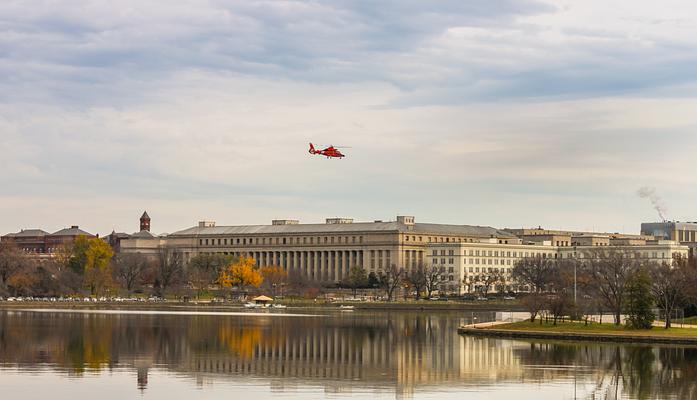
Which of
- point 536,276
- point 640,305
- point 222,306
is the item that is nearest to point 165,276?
point 222,306

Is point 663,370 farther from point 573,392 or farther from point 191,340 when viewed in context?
point 191,340

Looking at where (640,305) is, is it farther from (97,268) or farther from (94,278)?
(97,268)

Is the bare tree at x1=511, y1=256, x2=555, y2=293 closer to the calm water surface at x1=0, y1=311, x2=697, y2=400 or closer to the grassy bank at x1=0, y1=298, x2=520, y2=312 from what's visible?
the grassy bank at x1=0, y1=298, x2=520, y2=312

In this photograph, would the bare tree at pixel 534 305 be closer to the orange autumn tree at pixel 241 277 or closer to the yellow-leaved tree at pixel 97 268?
the yellow-leaved tree at pixel 97 268

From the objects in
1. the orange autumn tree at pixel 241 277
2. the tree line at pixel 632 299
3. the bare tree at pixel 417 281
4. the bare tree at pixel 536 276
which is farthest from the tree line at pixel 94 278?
the tree line at pixel 632 299

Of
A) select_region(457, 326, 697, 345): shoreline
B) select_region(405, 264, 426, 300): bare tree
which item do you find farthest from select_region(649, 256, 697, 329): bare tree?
select_region(405, 264, 426, 300): bare tree
